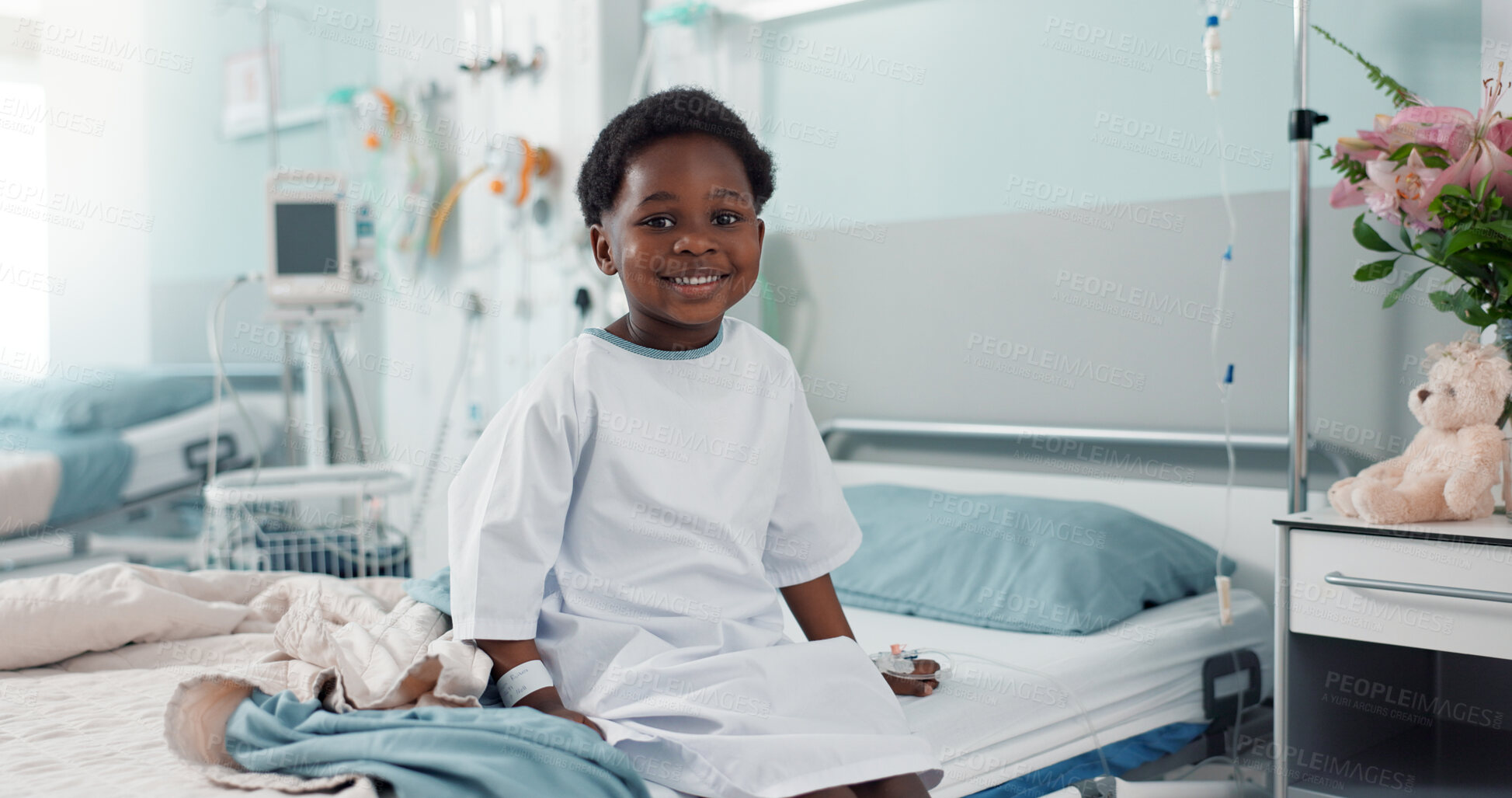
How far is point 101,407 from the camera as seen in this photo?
13.0 feet

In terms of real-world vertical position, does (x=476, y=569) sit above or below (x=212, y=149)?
below

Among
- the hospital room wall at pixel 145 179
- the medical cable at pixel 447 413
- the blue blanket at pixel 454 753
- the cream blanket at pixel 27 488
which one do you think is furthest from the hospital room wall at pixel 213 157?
the blue blanket at pixel 454 753

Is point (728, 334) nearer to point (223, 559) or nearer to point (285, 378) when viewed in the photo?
point (223, 559)

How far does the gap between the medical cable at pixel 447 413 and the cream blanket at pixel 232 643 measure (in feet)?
5.68

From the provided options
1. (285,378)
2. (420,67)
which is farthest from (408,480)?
(420,67)

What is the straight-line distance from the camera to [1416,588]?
1587 mm

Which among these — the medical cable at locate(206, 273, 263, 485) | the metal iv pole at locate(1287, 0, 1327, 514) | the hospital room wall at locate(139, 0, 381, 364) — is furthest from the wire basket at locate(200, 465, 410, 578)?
the metal iv pole at locate(1287, 0, 1327, 514)

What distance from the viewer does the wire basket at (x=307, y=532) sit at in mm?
2822

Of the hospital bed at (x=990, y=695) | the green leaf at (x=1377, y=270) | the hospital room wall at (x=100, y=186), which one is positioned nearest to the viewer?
the hospital bed at (x=990, y=695)

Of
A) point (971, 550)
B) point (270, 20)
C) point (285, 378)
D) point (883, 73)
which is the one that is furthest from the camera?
point (270, 20)

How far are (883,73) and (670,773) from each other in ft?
6.98

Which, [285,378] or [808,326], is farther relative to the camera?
[285,378]

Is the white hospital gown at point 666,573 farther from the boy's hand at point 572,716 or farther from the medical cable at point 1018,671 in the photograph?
the medical cable at point 1018,671

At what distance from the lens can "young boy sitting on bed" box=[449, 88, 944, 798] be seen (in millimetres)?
1133
